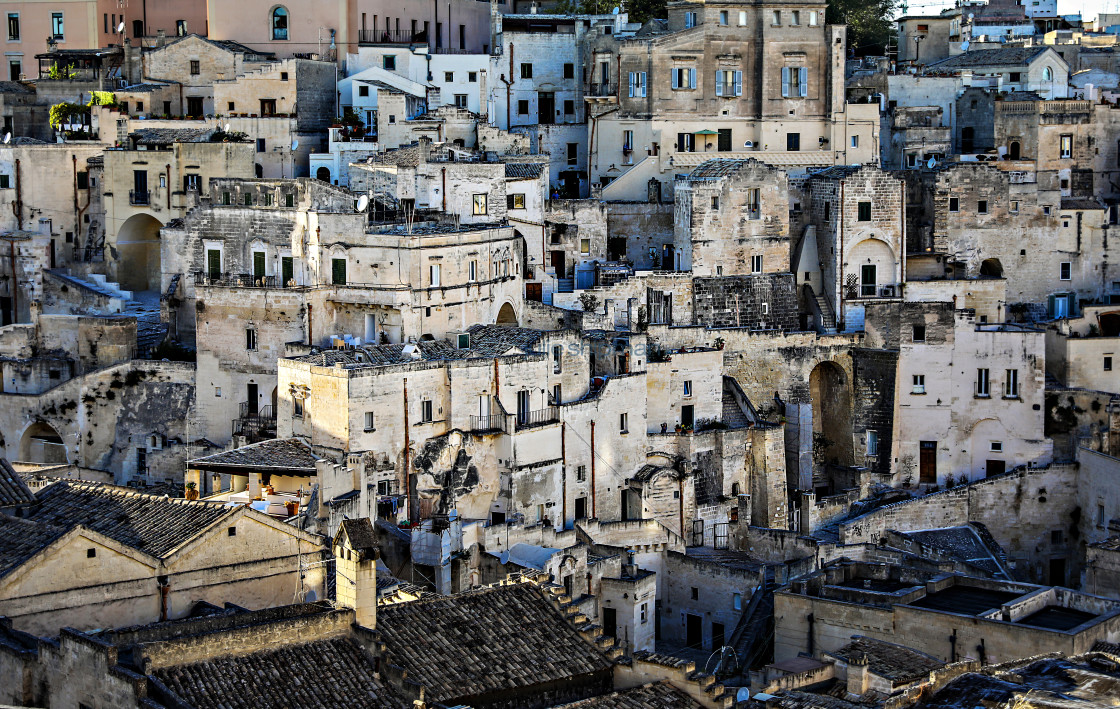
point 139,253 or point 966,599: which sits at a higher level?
point 139,253

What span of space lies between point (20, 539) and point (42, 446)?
842 inches

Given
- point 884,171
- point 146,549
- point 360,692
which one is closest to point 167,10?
point 884,171

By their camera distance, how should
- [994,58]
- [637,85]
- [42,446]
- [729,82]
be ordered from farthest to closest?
1. [994,58]
2. [637,85]
3. [729,82]
4. [42,446]

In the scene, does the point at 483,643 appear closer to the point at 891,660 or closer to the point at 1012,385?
the point at 891,660

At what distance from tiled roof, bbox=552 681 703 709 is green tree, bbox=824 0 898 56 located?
58109 millimetres

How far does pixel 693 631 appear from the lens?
5700 cm

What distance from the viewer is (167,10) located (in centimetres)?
8194

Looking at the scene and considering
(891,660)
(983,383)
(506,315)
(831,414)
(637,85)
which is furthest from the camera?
(637,85)

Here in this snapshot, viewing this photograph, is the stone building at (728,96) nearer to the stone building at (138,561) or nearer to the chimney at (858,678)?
the stone building at (138,561)

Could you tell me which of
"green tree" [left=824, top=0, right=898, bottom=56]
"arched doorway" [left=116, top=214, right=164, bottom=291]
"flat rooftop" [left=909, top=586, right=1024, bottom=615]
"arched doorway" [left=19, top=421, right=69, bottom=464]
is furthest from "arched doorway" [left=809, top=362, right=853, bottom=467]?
"green tree" [left=824, top=0, right=898, bottom=56]

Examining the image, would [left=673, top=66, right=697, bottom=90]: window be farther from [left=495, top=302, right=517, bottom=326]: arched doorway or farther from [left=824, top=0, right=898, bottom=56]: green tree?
[left=824, top=0, right=898, bottom=56]: green tree

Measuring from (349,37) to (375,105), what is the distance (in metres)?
5.67

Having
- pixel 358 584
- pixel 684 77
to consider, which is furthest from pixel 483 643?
pixel 684 77

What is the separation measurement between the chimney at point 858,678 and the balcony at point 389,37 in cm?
4726
